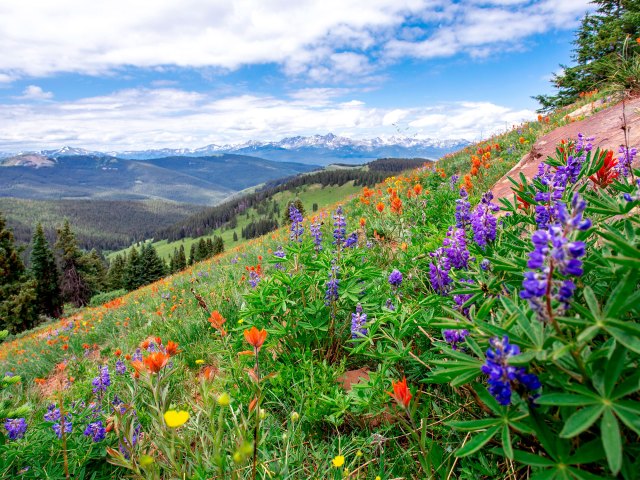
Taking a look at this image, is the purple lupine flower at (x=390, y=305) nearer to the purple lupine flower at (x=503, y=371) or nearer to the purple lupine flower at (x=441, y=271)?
the purple lupine flower at (x=441, y=271)

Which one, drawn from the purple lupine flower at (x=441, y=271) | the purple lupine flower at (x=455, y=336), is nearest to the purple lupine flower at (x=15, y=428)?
the purple lupine flower at (x=455, y=336)

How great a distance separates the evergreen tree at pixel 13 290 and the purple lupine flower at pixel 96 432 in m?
39.3

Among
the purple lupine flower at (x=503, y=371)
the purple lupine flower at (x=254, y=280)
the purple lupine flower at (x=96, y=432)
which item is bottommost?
the purple lupine flower at (x=96, y=432)

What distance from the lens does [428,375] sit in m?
1.86

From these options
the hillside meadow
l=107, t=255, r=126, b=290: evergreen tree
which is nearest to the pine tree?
l=107, t=255, r=126, b=290: evergreen tree

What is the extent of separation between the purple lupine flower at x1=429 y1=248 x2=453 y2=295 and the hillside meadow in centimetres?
1

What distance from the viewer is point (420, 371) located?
2.46 m

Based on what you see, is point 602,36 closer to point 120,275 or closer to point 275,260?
point 275,260

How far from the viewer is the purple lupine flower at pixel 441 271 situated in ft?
7.76

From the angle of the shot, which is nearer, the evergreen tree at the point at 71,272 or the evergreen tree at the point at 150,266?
the evergreen tree at the point at 71,272

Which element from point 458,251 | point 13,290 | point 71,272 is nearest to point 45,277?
point 71,272

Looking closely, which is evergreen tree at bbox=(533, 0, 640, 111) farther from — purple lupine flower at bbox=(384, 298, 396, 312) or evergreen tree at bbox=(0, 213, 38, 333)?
evergreen tree at bbox=(0, 213, 38, 333)

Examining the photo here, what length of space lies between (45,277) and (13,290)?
9504 mm

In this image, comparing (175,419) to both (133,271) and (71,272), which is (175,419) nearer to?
(71,272)
